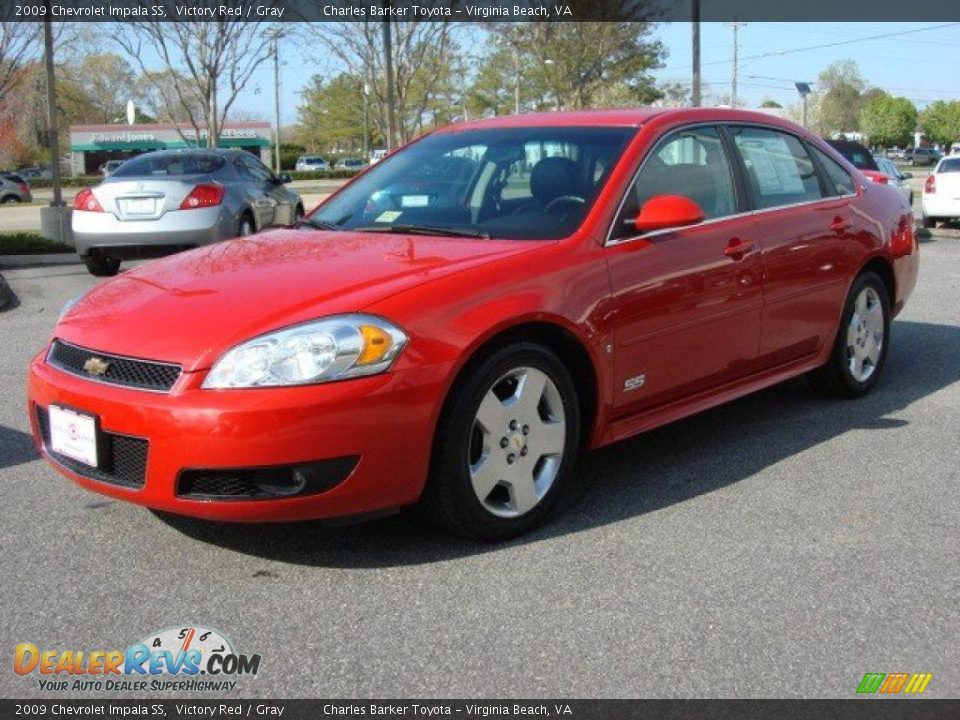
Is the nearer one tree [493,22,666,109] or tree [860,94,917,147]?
tree [493,22,666,109]

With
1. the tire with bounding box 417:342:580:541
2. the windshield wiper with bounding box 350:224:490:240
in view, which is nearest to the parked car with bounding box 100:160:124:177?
the windshield wiper with bounding box 350:224:490:240

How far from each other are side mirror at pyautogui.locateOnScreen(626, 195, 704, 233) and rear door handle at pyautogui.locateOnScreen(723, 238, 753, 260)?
0.48 metres

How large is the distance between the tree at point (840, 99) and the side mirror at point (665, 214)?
10413 centimetres

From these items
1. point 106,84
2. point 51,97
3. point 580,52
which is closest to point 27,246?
point 51,97

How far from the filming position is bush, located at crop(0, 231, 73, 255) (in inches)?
596

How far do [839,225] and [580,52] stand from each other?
2479 cm

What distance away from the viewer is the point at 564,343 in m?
4.05

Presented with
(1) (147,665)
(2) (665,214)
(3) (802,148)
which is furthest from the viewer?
(3) (802,148)

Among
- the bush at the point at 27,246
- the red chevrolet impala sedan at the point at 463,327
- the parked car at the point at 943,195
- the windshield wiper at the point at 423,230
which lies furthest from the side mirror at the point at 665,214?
the parked car at the point at 943,195

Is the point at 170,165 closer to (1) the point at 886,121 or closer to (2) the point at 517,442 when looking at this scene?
(2) the point at 517,442

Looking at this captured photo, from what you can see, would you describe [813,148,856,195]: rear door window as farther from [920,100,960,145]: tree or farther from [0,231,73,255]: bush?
[920,100,960,145]: tree

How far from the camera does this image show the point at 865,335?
5.90 m

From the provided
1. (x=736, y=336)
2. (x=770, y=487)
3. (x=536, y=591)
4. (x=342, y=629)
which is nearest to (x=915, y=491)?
(x=770, y=487)

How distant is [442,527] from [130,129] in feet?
251
